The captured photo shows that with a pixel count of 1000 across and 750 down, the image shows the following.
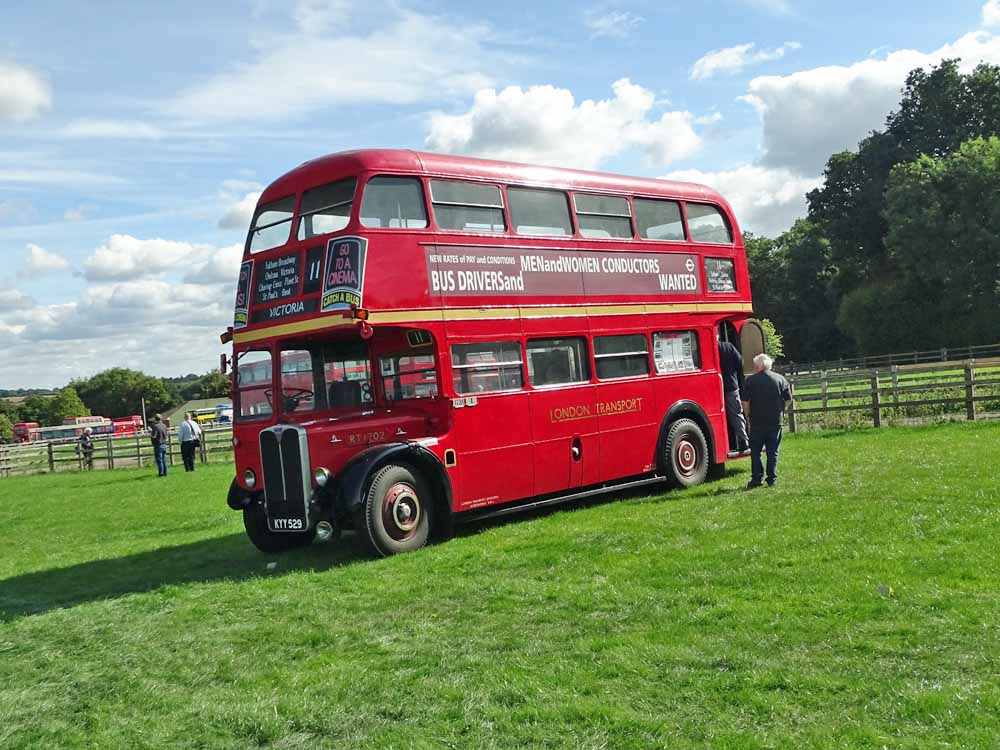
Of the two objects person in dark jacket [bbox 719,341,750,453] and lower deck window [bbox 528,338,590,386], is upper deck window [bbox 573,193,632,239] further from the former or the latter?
person in dark jacket [bbox 719,341,750,453]

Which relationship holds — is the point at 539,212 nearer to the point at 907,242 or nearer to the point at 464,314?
the point at 464,314

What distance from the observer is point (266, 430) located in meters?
11.3

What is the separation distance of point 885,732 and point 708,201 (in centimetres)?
1205

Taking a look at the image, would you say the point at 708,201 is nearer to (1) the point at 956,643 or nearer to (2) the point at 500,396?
(2) the point at 500,396

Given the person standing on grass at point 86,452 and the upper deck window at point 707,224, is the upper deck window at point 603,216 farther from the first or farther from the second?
the person standing on grass at point 86,452

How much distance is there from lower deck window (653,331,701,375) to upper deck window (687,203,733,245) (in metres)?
1.52

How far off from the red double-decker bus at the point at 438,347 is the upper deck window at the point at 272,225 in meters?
0.02

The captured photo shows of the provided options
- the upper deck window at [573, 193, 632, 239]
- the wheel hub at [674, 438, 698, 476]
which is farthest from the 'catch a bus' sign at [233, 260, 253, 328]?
the wheel hub at [674, 438, 698, 476]

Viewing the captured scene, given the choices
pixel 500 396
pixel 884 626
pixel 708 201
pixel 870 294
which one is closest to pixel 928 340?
pixel 870 294

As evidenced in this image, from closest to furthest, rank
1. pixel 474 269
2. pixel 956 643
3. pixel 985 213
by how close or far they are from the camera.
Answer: pixel 956 643 < pixel 474 269 < pixel 985 213

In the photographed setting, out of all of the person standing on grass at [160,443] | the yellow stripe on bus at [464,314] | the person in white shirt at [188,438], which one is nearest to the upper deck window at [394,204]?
the yellow stripe on bus at [464,314]

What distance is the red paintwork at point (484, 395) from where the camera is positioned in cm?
1142

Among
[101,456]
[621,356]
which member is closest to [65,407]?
[101,456]

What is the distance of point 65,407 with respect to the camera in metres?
140
